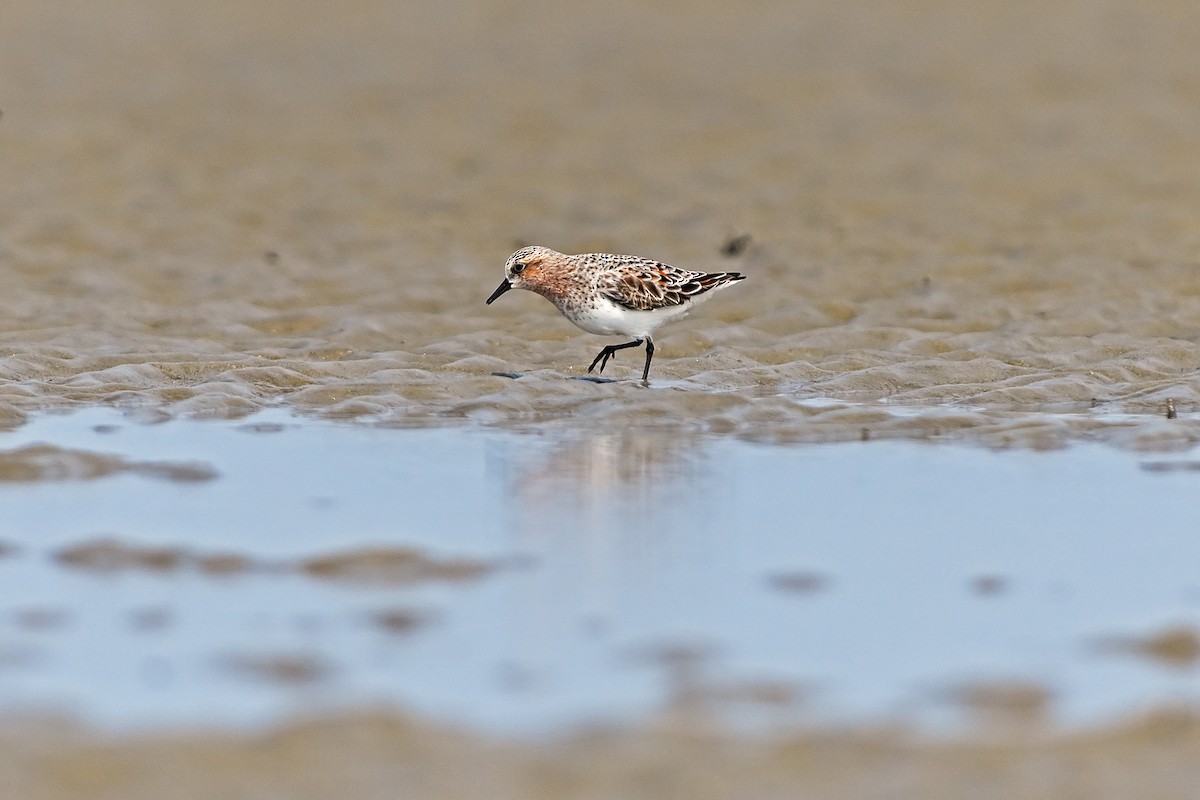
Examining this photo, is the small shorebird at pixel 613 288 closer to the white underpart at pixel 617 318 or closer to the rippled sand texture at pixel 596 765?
the white underpart at pixel 617 318

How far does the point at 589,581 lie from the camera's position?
6805 mm

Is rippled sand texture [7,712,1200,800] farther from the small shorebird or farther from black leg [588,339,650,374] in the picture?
black leg [588,339,650,374]

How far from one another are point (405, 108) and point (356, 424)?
9974 millimetres

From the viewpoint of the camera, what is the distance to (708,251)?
53.3 feet

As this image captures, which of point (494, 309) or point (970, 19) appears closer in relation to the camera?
point (494, 309)

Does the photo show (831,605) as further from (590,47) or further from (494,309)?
(590,47)

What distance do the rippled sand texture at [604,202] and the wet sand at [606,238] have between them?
5cm

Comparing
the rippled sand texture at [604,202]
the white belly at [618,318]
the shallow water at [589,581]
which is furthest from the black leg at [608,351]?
the shallow water at [589,581]

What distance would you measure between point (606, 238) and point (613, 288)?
14.2 ft

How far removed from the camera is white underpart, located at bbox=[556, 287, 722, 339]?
484 inches

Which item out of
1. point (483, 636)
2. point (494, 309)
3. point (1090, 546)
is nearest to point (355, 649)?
point (483, 636)

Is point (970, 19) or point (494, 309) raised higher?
point (970, 19)

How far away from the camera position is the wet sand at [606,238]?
4965 millimetres

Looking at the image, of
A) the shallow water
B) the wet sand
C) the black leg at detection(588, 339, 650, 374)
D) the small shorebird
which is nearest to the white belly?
the small shorebird
